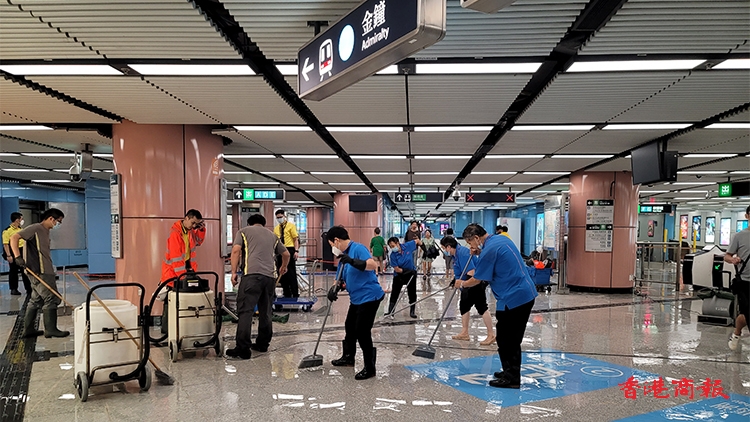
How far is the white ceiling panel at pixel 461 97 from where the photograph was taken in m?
4.64

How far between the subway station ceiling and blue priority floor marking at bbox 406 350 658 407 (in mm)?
3003

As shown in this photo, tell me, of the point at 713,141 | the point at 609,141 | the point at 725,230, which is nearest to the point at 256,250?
the point at 609,141

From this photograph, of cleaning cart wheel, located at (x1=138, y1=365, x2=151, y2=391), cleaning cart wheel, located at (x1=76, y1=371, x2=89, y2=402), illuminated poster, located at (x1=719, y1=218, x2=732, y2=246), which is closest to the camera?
cleaning cart wheel, located at (x1=76, y1=371, x2=89, y2=402)

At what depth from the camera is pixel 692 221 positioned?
1131 inches

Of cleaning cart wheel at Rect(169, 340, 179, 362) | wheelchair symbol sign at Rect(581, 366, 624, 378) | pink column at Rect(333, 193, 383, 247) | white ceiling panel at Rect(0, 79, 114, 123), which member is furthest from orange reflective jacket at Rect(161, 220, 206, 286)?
pink column at Rect(333, 193, 383, 247)

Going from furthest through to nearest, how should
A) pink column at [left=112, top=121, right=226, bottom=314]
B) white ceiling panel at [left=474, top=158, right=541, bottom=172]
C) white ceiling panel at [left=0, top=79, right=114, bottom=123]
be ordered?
white ceiling panel at [left=474, top=158, right=541, bottom=172] → pink column at [left=112, top=121, right=226, bottom=314] → white ceiling panel at [left=0, top=79, right=114, bottom=123]

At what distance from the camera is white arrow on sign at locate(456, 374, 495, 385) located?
4.40 m

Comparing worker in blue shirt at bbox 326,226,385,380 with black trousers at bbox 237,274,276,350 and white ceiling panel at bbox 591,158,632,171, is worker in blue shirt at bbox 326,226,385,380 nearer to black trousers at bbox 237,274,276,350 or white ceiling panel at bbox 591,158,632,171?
black trousers at bbox 237,274,276,350

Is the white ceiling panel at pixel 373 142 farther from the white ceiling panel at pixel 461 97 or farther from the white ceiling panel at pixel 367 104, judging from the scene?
the white ceiling panel at pixel 461 97

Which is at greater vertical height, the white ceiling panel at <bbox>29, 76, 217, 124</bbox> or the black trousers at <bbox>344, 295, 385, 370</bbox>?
the white ceiling panel at <bbox>29, 76, 217, 124</bbox>

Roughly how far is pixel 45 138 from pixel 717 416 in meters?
9.93

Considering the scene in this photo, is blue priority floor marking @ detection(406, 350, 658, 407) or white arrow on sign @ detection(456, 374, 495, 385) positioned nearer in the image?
blue priority floor marking @ detection(406, 350, 658, 407)

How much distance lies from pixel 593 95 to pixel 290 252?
6.26 metres

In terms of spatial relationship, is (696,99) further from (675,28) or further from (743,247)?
(675,28)
